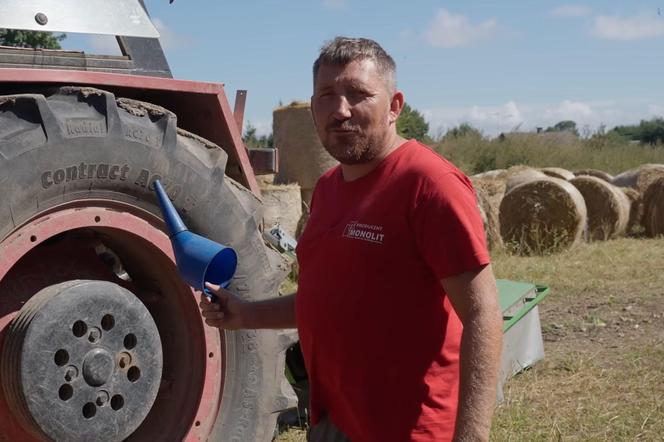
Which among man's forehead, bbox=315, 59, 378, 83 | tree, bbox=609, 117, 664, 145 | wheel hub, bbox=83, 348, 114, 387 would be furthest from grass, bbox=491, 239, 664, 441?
tree, bbox=609, 117, 664, 145

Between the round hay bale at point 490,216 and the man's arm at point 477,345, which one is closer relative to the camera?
the man's arm at point 477,345

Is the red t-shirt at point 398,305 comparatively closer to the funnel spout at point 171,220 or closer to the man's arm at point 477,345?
the man's arm at point 477,345

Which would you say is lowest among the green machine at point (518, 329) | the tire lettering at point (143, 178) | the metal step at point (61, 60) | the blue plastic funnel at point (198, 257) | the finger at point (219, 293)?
the green machine at point (518, 329)

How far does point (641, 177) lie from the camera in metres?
13.6

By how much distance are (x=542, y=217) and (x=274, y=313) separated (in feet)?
28.6

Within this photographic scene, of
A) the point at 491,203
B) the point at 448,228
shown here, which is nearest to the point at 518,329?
the point at 448,228

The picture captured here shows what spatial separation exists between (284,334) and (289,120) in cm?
661

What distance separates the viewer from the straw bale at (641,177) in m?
13.4

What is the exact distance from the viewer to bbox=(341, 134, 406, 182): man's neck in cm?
220

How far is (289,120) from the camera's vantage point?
31.9ft

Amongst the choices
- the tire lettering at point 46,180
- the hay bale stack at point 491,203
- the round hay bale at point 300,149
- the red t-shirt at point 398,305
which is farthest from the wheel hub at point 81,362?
the hay bale stack at point 491,203

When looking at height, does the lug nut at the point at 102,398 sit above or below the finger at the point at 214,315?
below

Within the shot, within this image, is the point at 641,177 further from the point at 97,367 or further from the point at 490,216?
the point at 97,367

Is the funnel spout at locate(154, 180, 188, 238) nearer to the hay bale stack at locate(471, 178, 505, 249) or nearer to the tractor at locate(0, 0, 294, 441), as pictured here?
the tractor at locate(0, 0, 294, 441)
